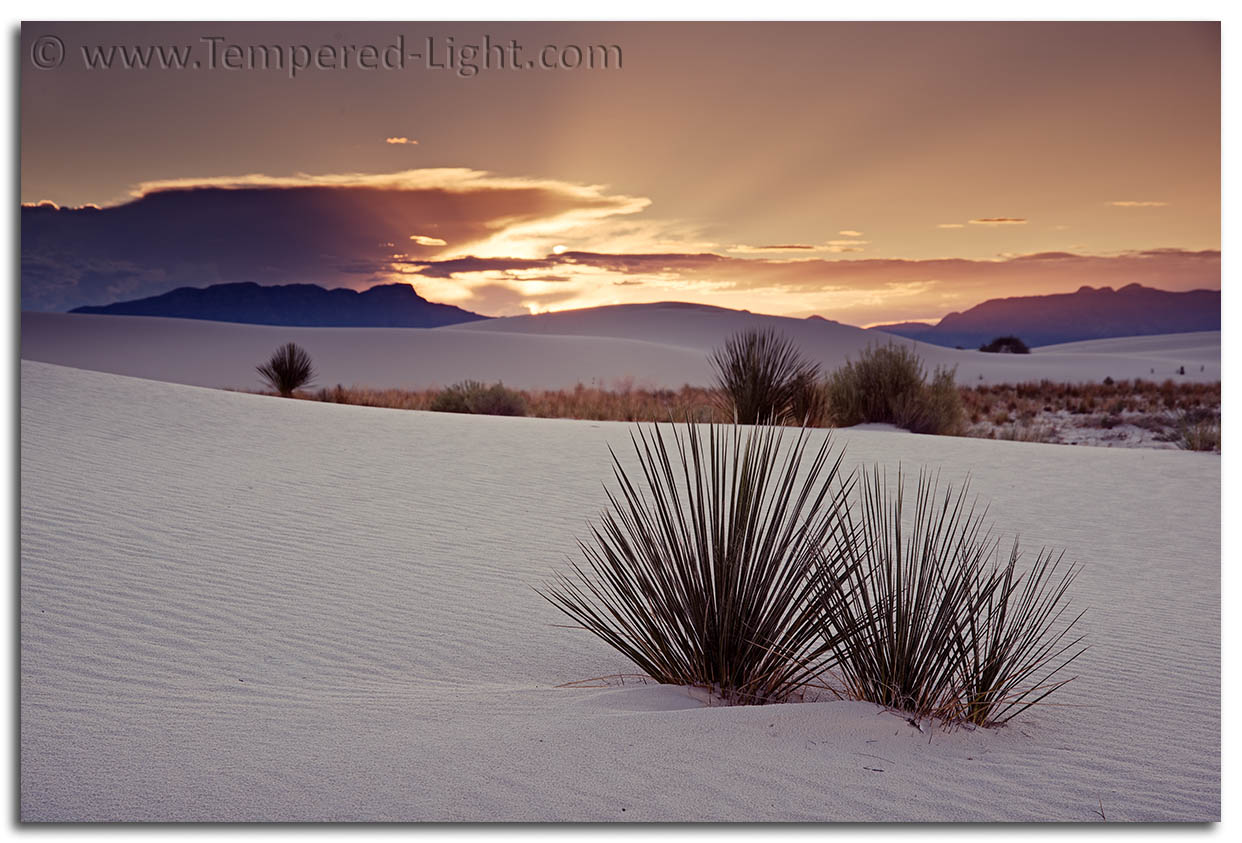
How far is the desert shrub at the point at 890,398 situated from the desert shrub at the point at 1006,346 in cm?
4553

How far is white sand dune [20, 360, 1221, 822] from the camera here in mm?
2875

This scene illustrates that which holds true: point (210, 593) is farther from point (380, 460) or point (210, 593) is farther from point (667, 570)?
point (380, 460)

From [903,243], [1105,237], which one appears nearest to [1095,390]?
[903,243]

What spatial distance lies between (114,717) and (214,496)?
403 cm

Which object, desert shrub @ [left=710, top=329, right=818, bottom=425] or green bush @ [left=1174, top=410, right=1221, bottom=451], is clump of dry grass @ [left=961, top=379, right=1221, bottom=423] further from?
desert shrub @ [left=710, top=329, right=818, bottom=425]

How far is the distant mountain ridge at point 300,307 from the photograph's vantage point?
40.1m

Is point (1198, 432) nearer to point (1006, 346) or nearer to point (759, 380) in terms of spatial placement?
point (759, 380)

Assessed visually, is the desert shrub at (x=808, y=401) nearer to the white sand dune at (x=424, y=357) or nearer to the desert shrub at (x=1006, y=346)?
the white sand dune at (x=424, y=357)

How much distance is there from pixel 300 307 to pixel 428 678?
4217 cm

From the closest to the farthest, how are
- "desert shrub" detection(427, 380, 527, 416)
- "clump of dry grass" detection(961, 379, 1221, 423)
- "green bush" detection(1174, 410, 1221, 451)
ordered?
"green bush" detection(1174, 410, 1221, 451)
"desert shrub" detection(427, 380, 527, 416)
"clump of dry grass" detection(961, 379, 1221, 423)

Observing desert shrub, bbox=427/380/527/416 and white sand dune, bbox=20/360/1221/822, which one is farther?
desert shrub, bbox=427/380/527/416

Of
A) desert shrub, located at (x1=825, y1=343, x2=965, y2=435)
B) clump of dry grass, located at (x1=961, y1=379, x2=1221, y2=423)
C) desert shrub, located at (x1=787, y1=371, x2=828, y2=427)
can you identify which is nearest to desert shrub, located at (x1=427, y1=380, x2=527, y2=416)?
desert shrub, located at (x1=825, y1=343, x2=965, y2=435)

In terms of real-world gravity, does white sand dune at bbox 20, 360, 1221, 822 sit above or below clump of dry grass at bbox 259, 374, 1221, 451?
below

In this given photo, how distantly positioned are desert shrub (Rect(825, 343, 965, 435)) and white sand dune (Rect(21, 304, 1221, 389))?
67.0 ft
